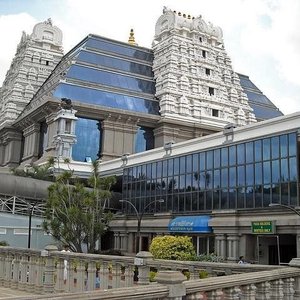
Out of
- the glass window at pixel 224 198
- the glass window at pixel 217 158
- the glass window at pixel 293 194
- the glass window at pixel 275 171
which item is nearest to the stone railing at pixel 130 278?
the glass window at pixel 293 194

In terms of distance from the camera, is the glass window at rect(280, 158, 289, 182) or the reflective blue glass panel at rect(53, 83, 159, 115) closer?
the glass window at rect(280, 158, 289, 182)

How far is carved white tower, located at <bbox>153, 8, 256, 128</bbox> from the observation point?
7075cm

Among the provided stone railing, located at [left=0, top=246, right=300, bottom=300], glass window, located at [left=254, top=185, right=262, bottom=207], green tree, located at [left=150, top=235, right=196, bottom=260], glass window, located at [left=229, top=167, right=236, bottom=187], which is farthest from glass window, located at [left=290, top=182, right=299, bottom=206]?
stone railing, located at [left=0, top=246, right=300, bottom=300]

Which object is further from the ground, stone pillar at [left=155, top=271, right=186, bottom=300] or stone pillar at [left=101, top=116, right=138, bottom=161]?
stone pillar at [left=101, top=116, right=138, bottom=161]

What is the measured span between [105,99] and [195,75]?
49.4ft

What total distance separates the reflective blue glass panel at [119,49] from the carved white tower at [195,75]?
6.06 feet

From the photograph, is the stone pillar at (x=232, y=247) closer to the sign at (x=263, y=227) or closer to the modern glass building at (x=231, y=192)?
the modern glass building at (x=231, y=192)

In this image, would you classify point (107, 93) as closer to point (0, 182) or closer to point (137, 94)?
point (137, 94)

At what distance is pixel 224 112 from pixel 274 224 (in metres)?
41.3

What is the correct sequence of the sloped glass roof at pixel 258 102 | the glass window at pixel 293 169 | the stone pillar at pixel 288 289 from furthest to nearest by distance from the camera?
the sloped glass roof at pixel 258 102
the glass window at pixel 293 169
the stone pillar at pixel 288 289

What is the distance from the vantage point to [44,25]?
8569 cm

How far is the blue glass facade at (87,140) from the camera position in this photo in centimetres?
6562

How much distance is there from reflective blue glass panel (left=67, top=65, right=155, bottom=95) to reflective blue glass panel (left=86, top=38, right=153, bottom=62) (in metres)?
5.31

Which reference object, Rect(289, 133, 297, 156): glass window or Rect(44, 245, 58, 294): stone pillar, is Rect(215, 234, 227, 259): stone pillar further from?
Rect(44, 245, 58, 294): stone pillar
